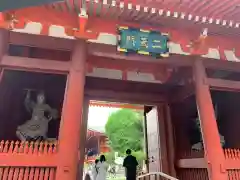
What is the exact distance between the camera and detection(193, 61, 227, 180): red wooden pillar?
3.50m

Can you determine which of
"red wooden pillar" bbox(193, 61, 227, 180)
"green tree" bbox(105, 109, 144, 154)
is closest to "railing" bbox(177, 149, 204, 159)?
"red wooden pillar" bbox(193, 61, 227, 180)

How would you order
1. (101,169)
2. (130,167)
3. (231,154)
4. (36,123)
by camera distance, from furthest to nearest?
(101,169)
(130,167)
(36,123)
(231,154)

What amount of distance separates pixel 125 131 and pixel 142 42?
14.8 meters

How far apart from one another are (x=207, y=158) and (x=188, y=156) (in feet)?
5.26

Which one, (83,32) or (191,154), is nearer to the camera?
(83,32)

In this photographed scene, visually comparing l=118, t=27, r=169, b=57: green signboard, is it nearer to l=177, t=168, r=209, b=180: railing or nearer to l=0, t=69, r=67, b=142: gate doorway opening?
l=0, t=69, r=67, b=142: gate doorway opening

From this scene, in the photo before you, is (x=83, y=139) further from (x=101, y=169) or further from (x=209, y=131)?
(x=209, y=131)

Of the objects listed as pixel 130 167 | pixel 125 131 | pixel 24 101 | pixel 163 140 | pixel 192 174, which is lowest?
pixel 192 174

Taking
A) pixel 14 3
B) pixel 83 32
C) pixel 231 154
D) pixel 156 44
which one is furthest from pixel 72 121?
pixel 231 154

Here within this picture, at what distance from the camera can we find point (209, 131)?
3.72 metres

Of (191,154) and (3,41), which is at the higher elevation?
(3,41)

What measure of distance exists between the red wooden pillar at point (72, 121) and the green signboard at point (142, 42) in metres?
0.76

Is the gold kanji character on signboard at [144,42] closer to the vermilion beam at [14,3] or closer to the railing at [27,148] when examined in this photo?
the railing at [27,148]

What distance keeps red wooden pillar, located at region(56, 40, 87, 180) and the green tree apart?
1439cm
